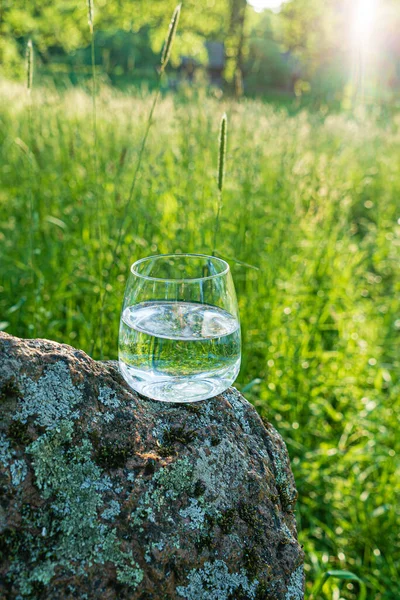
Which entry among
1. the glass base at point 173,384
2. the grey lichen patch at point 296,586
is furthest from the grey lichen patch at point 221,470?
the grey lichen patch at point 296,586

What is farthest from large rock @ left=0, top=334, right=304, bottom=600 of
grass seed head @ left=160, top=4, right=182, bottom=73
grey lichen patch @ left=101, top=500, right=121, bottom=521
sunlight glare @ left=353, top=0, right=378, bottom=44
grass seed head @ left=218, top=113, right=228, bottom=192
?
sunlight glare @ left=353, top=0, right=378, bottom=44

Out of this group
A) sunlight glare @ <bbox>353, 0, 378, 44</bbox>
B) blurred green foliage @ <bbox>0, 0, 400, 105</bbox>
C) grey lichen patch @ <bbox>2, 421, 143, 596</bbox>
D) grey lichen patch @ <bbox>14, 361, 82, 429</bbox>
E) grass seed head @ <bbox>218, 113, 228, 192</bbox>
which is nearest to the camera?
grey lichen patch @ <bbox>2, 421, 143, 596</bbox>

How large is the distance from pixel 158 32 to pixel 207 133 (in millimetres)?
14071

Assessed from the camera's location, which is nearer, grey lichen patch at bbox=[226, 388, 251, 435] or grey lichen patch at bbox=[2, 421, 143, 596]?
grey lichen patch at bbox=[2, 421, 143, 596]

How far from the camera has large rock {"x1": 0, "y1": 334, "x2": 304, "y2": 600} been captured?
0.98 meters

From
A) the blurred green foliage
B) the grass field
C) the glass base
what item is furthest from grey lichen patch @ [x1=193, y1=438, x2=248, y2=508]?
the blurred green foliage

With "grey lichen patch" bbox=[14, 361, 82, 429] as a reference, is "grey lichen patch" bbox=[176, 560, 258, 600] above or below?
below

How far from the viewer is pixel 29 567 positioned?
95 centimetres

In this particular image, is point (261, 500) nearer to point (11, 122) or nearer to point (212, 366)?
point (212, 366)

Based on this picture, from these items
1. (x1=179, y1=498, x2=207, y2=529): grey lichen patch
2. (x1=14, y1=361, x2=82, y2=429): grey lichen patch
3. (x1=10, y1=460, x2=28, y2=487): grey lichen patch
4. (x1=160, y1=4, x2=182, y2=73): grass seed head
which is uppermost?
(x1=160, y1=4, x2=182, y2=73): grass seed head

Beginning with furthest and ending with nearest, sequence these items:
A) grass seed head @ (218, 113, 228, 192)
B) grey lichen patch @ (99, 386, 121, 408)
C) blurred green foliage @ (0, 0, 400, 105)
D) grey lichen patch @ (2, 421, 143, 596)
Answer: blurred green foliage @ (0, 0, 400, 105)
grass seed head @ (218, 113, 228, 192)
grey lichen patch @ (99, 386, 121, 408)
grey lichen patch @ (2, 421, 143, 596)

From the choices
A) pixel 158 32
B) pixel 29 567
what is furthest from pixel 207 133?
pixel 158 32

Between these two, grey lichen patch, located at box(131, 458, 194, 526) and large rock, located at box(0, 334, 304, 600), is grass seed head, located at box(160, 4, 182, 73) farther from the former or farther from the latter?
grey lichen patch, located at box(131, 458, 194, 526)

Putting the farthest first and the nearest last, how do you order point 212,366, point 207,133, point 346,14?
point 346,14
point 207,133
point 212,366
